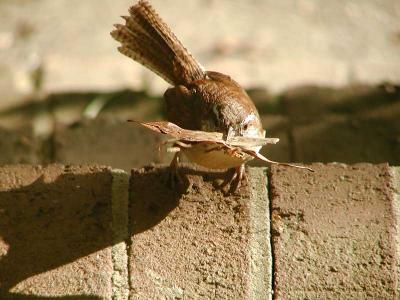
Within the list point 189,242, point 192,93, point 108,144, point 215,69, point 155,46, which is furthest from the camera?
point 215,69

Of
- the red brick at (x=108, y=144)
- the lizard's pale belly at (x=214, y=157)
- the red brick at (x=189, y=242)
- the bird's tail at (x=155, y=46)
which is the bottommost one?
the red brick at (x=189, y=242)

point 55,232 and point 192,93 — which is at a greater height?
point 192,93

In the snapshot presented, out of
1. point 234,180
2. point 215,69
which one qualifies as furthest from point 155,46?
point 215,69

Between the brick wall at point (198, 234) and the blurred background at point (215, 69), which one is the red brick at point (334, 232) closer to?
the brick wall at point (198, 234)

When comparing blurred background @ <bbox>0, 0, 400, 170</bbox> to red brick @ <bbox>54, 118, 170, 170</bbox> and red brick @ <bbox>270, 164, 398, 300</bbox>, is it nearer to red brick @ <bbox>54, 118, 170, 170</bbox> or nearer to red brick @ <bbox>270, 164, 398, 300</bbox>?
red brick @ <bbox>54, 118, 170, 170</bbox>

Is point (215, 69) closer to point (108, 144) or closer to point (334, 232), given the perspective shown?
point (108, 144)

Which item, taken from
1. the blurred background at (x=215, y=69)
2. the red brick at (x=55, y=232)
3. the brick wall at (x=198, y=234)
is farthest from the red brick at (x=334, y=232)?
the blurred background at (x=215, y=69)

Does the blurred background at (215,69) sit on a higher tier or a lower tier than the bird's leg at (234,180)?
higher
